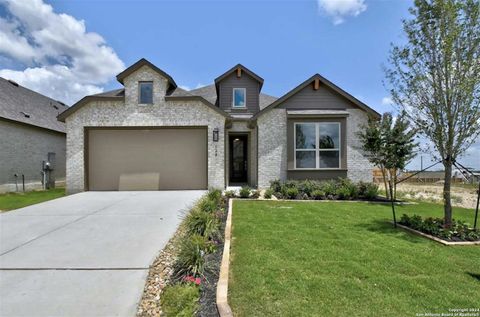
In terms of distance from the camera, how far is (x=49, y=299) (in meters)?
2.99

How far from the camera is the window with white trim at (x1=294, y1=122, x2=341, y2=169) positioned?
39.5ft

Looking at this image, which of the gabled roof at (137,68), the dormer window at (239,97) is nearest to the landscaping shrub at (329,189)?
the dormer window at (239,97)

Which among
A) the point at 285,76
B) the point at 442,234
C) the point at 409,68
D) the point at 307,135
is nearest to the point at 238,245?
the point at 442,234

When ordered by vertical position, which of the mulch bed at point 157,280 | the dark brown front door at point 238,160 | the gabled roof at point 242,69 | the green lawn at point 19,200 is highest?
the gabled roof at point 242,69

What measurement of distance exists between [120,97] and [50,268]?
9732mm

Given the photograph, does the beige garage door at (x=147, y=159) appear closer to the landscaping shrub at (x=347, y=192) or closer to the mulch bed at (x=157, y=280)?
the landscaping shrub at (x=347, y=192)

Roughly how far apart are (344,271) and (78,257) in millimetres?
4390

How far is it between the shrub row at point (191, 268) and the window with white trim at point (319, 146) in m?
7.81

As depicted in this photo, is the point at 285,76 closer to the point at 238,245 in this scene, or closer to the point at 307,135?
the point at 307,135

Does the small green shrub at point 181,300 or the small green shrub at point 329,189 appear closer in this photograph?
the small green shrub at point 181,300

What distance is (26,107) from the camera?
15.1 meters

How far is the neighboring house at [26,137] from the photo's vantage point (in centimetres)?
1256

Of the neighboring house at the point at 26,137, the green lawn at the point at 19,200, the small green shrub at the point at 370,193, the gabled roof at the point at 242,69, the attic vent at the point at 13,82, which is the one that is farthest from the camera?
the attic vent at the point at 13,82

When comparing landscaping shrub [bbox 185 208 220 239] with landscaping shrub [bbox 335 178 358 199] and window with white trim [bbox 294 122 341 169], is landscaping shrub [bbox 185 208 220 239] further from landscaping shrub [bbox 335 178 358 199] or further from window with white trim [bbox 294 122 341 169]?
window with white trim [bbox 294 122 341 169]
